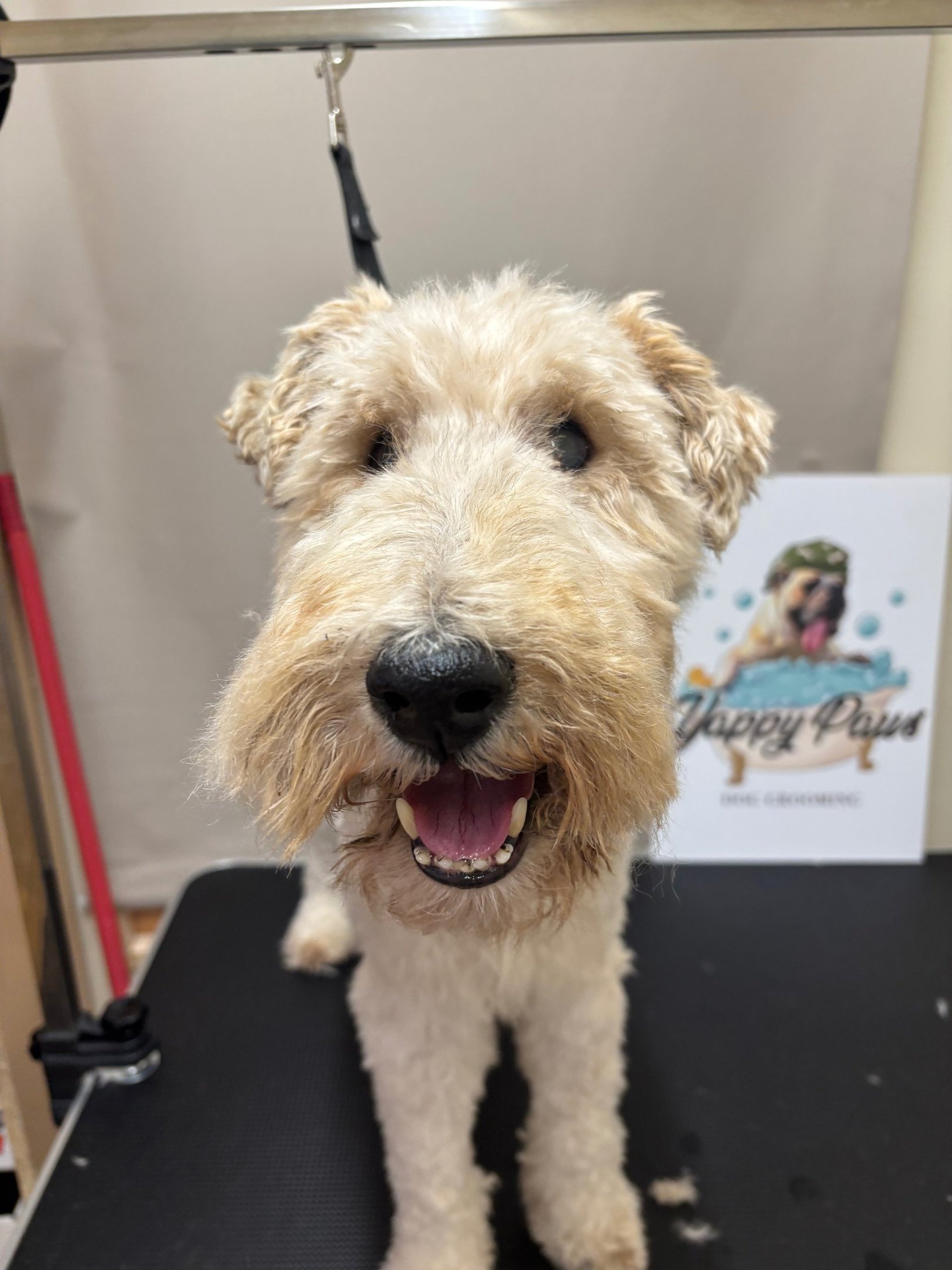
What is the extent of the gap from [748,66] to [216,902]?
6.39 ft

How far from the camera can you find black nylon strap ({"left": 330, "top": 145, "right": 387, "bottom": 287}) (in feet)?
3.63

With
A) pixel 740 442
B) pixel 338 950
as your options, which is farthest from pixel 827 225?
pixel 338 950

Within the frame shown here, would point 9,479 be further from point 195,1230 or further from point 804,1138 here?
point 804,1138

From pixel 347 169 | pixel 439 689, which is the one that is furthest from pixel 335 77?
pixel 439 689

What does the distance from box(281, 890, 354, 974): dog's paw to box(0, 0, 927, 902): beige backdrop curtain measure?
79cm

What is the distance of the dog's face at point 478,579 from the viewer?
66cm

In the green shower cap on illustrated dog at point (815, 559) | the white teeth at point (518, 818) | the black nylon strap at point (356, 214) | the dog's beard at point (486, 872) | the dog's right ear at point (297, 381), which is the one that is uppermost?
the black nylon strap at point (356, 214)

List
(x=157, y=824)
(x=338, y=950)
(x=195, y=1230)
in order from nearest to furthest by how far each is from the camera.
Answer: (x=195, y=1230) < (x=338, y=950) < (x=157, y=824)

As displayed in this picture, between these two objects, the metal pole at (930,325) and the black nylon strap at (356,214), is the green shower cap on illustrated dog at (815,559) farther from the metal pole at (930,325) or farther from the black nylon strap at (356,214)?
the black nylon strap at (356,214)

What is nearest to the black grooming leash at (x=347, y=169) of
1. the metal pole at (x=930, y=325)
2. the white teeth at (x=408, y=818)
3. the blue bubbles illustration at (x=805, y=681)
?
the white teeth at (x=408, y=818)

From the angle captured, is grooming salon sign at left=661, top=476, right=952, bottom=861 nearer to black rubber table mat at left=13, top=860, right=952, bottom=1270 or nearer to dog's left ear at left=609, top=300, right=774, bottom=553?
black rubber table mat at left=13, top=860, right=952, bottom=1270

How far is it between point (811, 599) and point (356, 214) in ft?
3.64

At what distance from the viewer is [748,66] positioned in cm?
144

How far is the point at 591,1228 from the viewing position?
1.07 meters
